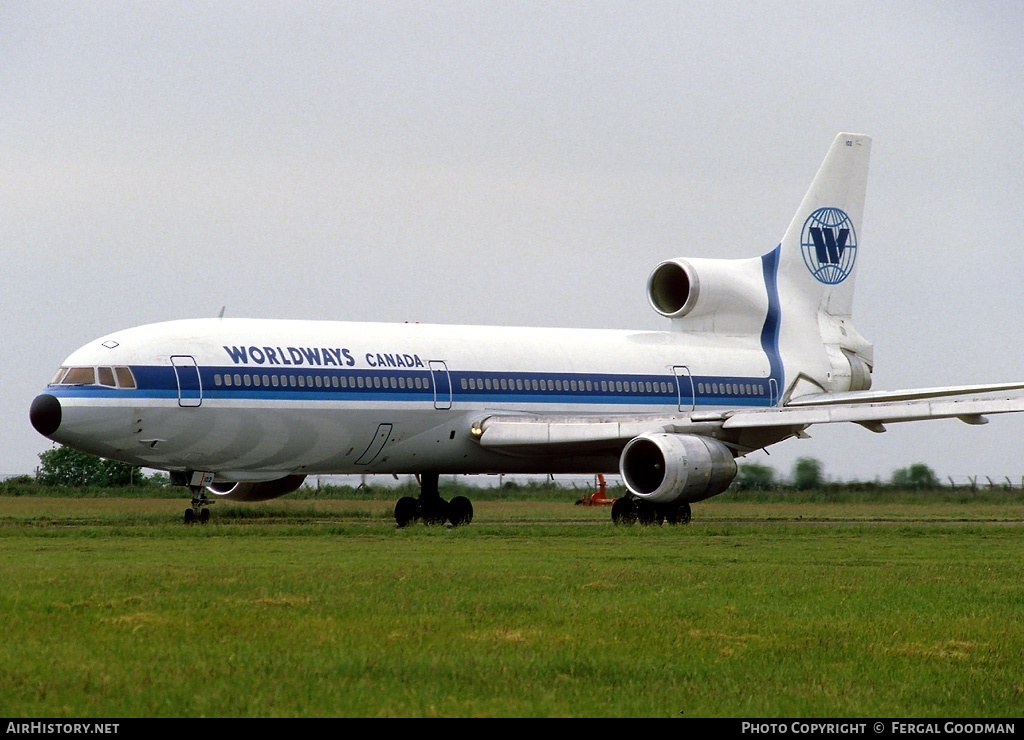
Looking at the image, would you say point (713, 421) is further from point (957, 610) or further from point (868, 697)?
point (868, 697)

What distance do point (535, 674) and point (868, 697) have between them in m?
2.33

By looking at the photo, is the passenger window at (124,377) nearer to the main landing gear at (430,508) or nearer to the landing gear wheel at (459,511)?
the main landing gear at (430,508)

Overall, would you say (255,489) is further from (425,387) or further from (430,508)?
(425,387)

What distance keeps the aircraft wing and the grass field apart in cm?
550

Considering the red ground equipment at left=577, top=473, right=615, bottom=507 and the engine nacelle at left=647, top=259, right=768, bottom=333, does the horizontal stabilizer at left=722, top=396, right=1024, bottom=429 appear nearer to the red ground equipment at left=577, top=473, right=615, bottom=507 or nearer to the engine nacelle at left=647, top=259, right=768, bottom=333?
the engine nacelle at left=647, top=259, right=768, bottom=333

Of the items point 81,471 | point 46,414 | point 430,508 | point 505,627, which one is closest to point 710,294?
point 430,508

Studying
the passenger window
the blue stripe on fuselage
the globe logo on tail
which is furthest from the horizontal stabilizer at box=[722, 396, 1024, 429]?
the passenger window

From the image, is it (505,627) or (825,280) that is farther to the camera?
(825,280)

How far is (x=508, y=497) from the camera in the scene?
4956 centimetres

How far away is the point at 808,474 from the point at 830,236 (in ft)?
21.9

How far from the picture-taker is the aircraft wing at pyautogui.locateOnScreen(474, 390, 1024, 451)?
31125 millimetres

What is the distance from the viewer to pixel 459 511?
34.9 metres

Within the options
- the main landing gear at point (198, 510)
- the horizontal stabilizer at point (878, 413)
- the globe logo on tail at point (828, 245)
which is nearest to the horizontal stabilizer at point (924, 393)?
the horizontal stabilizer at point (878, 413)

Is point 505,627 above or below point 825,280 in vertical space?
below
